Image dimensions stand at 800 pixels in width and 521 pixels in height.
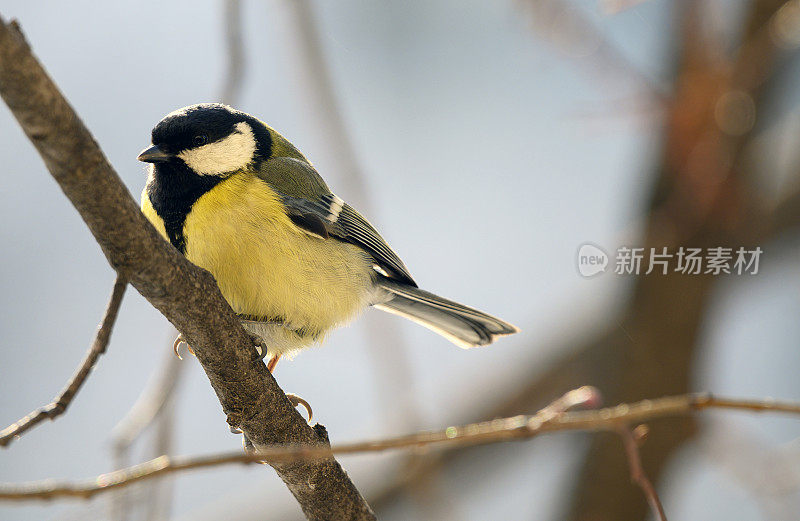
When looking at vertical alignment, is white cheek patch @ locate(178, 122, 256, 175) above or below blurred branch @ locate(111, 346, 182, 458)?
above

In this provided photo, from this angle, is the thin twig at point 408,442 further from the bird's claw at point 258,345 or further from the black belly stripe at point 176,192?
the black belly stripe at point 176,192

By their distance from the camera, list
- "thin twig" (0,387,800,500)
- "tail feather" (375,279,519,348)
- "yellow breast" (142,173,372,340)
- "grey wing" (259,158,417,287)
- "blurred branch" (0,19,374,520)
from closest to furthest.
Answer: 1. "thin twig" (0,387,800,500)
2. "blurred branch" (0,19,374,520)
3. "yellow breast" (142,173,372,340)
4. "grey wing" (259,158,417,287)
5. "tail feather" (375,279,519,348)

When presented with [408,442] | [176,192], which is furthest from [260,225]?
[408,442]

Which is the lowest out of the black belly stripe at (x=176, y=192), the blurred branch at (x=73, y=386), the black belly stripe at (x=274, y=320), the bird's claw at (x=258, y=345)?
the black belly stripe at (x=274, y=320)

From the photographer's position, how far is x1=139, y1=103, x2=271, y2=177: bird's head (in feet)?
6.79

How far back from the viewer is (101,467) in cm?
372

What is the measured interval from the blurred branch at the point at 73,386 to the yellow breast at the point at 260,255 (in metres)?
0.77

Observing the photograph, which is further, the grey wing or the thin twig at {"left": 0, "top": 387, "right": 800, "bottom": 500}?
the grey wing

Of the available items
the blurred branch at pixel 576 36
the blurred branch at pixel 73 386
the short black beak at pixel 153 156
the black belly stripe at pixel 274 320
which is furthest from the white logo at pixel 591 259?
the blurred branch at pixel 73 386

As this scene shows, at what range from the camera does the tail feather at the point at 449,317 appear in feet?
8.32

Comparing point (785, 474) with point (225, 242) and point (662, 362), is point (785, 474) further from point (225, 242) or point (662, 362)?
point (225, 242)

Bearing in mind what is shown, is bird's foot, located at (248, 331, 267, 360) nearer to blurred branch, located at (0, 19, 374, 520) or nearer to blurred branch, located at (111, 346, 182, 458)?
blurred branch, located at (0, 19, 374, 520)

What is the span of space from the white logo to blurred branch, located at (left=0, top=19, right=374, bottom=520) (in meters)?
2.13

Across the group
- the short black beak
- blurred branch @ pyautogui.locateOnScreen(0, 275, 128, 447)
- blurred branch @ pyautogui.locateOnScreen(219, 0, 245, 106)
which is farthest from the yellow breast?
blurred branch @ pyautogui.locateOnScreen(0, 275, 128, 447)
